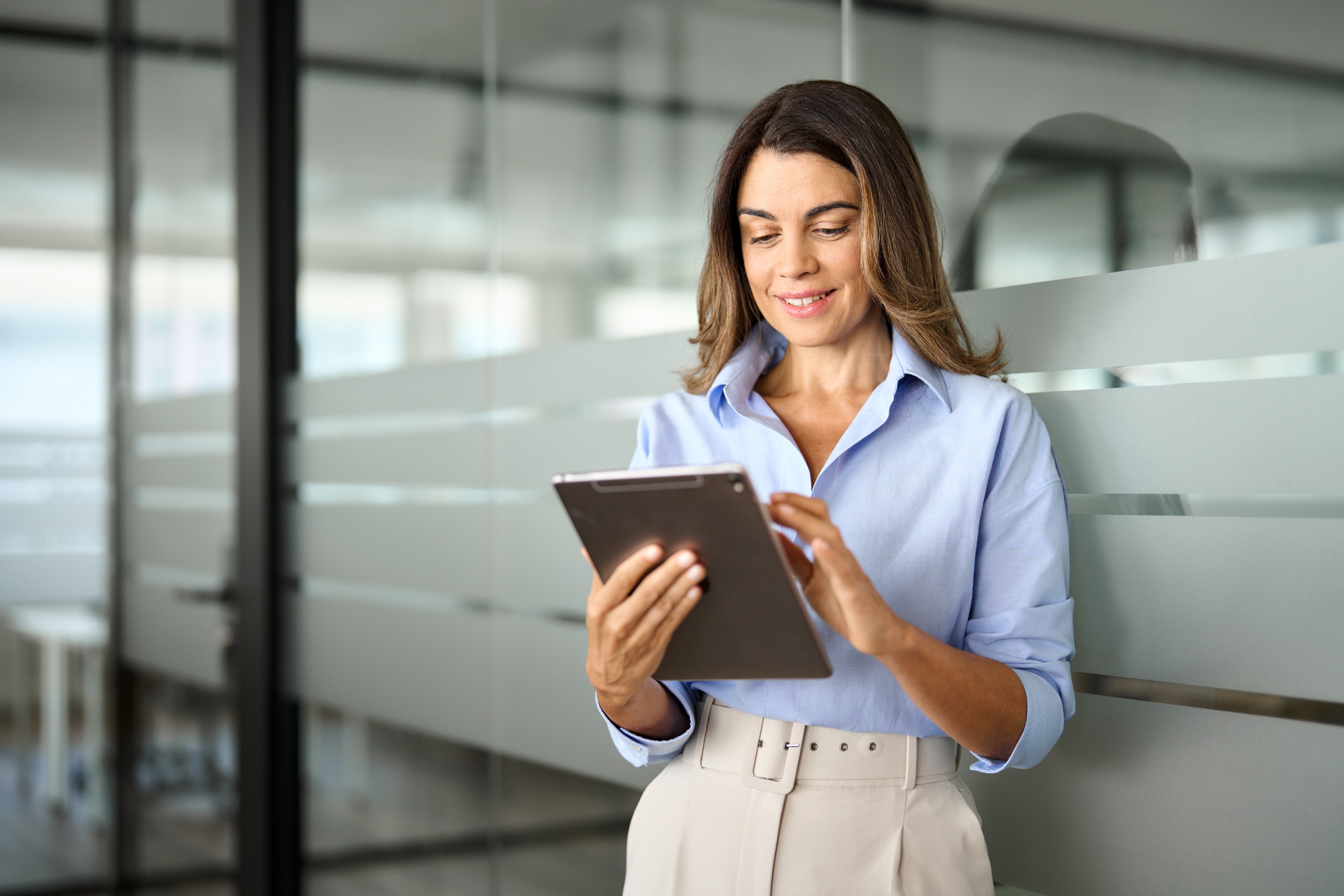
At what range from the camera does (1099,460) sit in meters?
1.32

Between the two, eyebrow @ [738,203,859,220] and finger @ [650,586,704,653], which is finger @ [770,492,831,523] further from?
eyebrow @ [738,203,859,220]

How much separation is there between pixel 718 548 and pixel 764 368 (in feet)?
1.54

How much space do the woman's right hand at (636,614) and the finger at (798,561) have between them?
3.5 inches

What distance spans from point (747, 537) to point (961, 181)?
69cm

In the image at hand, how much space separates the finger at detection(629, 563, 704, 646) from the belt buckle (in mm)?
218

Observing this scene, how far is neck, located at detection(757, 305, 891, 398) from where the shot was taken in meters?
1.38

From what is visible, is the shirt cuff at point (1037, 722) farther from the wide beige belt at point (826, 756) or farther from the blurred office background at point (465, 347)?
the blurred office background at point (465, 347)

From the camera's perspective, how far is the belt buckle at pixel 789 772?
4.04 ft

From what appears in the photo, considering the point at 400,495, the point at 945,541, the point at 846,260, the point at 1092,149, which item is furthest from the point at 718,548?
the point at 400,495

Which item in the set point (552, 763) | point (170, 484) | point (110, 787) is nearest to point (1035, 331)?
point (552, 763)

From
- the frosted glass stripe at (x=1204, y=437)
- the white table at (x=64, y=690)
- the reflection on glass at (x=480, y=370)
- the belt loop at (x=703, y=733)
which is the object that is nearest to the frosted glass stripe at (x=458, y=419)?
the reflection on glass at (x=480, y=370)

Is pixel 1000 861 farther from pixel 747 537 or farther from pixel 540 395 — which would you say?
pixel 540 395

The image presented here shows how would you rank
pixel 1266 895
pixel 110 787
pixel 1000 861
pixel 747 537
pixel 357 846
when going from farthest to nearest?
pixel 110 787
pixel 357 846
pixel 1000 861
pixel 1266 895
pixel 747 537

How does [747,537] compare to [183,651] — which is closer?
[747,537]
